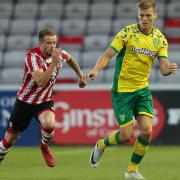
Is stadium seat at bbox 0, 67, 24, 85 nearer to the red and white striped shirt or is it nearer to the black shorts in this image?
the black shorts

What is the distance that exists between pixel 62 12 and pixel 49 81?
10696 mm

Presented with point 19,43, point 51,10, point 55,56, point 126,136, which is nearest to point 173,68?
point 126,136

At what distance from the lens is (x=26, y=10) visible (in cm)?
2034

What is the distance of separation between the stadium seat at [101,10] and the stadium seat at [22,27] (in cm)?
157

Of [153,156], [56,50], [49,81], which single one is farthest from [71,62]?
[153,156]

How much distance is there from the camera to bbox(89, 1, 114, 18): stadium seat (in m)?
20.0

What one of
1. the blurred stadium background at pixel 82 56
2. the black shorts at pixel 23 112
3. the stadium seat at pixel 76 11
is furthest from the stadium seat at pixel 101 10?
the black shorts at pixel 23 112

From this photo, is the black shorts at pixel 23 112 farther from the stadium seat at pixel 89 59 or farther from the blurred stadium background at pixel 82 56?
the stadium seat at pixel 89 59

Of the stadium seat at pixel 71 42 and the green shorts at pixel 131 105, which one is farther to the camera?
the stadium seat at pixel 71 42

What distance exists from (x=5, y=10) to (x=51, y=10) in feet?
3.94

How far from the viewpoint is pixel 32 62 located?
9617 millimetres

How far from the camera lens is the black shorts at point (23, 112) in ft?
32.7

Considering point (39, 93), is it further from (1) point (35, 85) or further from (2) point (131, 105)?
(2) point (131, 105)

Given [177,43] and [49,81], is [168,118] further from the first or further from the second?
[49,81]
